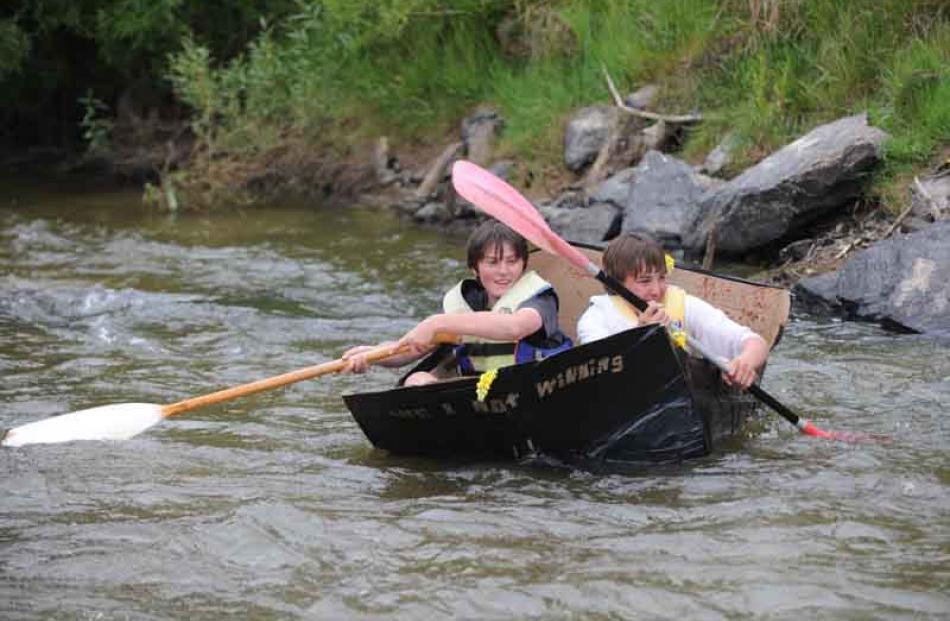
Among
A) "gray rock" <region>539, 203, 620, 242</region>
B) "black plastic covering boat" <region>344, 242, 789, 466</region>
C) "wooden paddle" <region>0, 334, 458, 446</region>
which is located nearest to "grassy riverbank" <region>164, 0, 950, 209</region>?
"gray rock" <region>539, 203, 620, 242</region>

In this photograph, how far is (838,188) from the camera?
27.3ft

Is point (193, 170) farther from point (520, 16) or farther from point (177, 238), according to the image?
point (520, 16)

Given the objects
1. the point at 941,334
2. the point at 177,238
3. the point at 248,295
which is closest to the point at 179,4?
the point at 177,238

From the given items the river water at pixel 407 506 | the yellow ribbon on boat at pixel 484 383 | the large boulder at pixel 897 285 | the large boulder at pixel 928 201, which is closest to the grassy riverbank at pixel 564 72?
the large boulder at pixel 928 201

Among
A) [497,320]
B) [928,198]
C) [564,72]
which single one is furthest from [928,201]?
[564,72]

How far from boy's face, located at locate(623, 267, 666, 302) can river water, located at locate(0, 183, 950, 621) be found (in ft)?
1.93

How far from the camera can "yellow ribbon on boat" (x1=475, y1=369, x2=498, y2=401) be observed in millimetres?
4949

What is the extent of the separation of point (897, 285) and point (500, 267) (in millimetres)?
2781

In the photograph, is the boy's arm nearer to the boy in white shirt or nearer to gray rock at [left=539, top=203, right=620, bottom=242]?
the boy in white shirt

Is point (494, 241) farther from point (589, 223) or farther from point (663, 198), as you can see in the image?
point (589, 223)

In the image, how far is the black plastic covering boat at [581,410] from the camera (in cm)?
482

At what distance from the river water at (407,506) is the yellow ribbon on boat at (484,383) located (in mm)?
327

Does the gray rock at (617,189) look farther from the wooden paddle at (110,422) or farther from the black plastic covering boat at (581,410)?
the wooden paddle at (110,422)

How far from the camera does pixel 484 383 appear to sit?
497 centimetres
